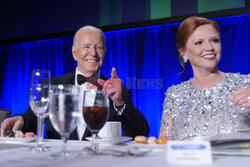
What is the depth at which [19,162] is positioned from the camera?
579 millimetres

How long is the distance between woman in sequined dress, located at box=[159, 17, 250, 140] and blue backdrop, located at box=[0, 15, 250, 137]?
2.04 meters

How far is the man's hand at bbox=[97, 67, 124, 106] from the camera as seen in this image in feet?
4.48

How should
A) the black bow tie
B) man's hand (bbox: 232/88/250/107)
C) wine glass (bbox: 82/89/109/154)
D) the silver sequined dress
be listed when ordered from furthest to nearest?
the black bow tie < the silver sequined dress < man's hand (bbox: 232/88/250/107) < wine glass (bbox: 82/89/109/154)

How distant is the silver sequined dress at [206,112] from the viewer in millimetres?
1596

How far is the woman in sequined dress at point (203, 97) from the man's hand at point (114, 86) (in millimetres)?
380

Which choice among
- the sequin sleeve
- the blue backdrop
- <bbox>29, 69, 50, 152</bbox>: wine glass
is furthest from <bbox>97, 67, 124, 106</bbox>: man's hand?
the blue backdrop

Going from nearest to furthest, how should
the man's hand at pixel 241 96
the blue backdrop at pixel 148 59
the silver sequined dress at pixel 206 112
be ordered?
the man's hand at pixel 241 96
the silver sequined dress at pixel 206 112
the blue backdrop at pixel 148 59

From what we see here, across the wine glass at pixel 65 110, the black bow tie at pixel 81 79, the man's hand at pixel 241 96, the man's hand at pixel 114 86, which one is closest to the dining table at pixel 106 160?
the wine glass at pixel 65 110

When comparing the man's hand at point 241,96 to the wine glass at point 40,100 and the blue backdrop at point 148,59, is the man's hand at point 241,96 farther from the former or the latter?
the blue backdrop at point 148,59

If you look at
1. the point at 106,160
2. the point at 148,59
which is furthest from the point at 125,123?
the point at 148,59

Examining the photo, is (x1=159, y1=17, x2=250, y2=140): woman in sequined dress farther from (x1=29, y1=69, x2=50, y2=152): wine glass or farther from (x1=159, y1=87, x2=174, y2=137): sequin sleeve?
(x1=29, y1=69, x2=50, y2=152): wine glass

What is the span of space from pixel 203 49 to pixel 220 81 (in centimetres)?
25

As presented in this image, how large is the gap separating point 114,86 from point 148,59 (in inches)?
106

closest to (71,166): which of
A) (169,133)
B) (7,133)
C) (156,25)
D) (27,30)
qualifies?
(7,133)
